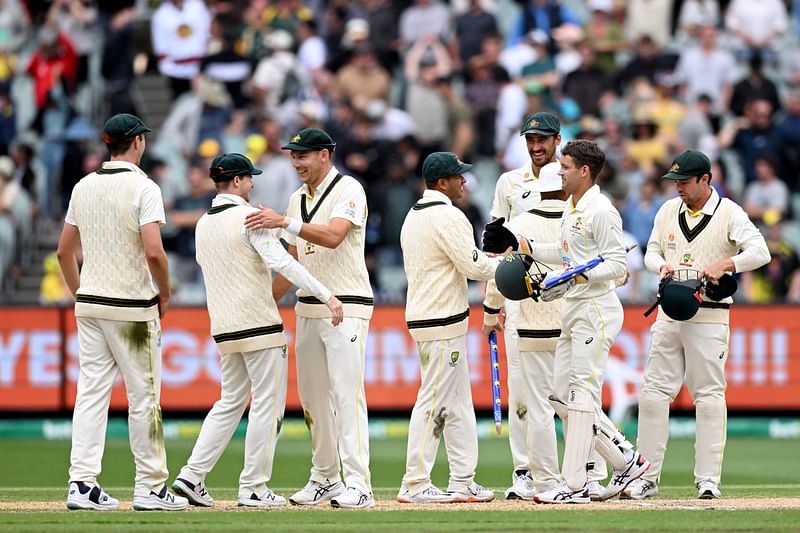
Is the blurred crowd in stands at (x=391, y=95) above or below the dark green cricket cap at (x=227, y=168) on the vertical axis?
above

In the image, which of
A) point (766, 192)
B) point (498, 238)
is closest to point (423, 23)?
point (766, 192)

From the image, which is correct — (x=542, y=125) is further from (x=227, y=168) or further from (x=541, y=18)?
(x=541, y=18)

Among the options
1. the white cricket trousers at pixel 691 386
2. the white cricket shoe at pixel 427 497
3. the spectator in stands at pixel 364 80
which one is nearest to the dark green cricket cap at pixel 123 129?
the white cricket shoe at pixel 427 497

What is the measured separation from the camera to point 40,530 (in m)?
8.69

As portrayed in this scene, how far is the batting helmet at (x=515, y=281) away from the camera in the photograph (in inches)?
400

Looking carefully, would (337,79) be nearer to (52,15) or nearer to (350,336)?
(52,15)

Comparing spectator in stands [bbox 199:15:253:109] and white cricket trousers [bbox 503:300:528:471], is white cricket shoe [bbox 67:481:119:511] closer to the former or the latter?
white cricket trousers [bbox 503:300:528:471]

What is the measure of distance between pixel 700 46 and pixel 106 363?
14.9 metres

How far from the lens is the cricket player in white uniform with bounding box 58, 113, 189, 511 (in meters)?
9.94

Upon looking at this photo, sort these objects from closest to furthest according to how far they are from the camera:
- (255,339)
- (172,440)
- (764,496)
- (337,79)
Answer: (255,339), (764,496), (172,440), (337,79)

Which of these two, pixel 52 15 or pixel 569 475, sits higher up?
pixel 52 15

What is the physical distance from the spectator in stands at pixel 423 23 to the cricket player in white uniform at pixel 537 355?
Answer: 41.5 ft

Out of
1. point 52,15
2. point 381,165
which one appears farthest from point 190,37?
point 381,165

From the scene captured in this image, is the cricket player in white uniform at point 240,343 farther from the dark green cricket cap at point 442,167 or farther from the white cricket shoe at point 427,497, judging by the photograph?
the dark green cricket cap at point 442,167
